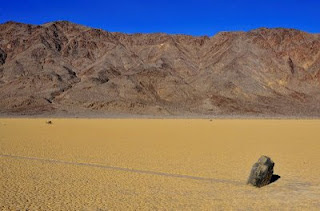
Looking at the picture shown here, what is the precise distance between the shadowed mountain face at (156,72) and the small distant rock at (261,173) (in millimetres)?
67034

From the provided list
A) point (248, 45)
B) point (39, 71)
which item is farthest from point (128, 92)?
point (248, 45)

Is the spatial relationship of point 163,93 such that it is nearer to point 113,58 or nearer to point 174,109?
point 174,109

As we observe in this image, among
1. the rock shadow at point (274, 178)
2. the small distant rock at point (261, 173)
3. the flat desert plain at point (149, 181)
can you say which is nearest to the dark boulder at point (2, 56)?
the flat desert plain at point (149, 181)

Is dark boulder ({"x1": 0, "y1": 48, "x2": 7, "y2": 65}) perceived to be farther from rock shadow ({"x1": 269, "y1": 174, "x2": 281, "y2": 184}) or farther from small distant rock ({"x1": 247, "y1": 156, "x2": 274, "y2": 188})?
small distant rock ({"x1": 247, "y1": 156, "x2": 274, "y2": 188})

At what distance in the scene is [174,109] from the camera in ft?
265

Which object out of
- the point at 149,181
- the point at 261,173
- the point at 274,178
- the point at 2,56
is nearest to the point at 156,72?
the point at 2,56

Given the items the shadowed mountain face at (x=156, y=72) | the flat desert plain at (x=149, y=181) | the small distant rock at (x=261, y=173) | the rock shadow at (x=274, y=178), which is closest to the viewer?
the flat desert plain at (x=149, y=181)

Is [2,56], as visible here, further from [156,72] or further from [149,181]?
[149,181]

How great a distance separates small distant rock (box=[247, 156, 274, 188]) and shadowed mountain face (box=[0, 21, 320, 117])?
220 ft

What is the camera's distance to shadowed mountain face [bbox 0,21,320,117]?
8231cm

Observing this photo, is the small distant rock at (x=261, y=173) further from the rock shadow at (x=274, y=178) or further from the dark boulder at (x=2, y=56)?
the dark boulder at (x=2, y=56)

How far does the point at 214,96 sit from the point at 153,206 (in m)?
80.0

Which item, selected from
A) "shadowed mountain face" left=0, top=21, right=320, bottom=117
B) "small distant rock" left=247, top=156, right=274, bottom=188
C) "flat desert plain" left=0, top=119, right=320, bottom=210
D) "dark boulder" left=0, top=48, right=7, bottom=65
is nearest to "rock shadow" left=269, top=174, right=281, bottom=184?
"flat desert plain" left=0, top=119, right=320, bottom=210

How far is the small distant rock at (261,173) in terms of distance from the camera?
415 inches
